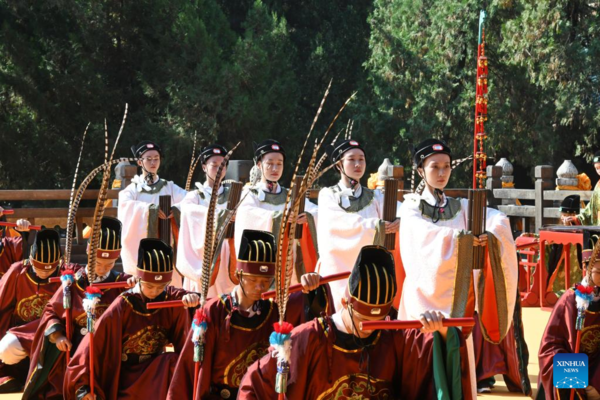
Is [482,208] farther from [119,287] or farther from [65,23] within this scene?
[65,23]

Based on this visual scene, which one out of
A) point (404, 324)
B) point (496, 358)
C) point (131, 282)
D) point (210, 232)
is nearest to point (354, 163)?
point (496, 358)

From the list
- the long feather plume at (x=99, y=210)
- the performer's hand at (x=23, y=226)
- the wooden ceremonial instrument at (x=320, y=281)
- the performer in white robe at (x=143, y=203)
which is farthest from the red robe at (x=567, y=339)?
the performer's hand at (x=23, y=226)

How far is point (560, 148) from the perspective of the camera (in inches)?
734

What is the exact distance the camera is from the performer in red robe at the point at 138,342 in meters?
4.64

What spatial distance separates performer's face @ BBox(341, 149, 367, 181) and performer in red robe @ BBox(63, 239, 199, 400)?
1.74 metres

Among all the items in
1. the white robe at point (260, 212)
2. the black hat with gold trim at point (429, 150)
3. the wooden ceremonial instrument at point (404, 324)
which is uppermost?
the black hat with gold trim at point (429, 150)

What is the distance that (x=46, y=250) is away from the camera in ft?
21.6

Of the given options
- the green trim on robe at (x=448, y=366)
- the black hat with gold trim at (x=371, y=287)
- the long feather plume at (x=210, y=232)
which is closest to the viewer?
the green trim on robe at (x=448, y=366)

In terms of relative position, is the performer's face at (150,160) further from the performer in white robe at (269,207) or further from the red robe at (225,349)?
the red robe at (225,349)

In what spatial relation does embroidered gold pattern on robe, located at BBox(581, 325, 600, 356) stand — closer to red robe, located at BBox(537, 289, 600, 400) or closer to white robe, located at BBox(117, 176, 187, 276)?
red robe, located at BBox(537, 289, 600, 400)

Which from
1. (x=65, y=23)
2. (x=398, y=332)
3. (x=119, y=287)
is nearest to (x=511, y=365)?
(x=119, y=287)

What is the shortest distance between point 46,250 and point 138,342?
2.07 meters

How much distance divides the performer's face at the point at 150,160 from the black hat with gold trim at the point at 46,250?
168cm

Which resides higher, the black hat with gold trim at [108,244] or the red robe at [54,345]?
the black hat with gold trim at [108,244]
